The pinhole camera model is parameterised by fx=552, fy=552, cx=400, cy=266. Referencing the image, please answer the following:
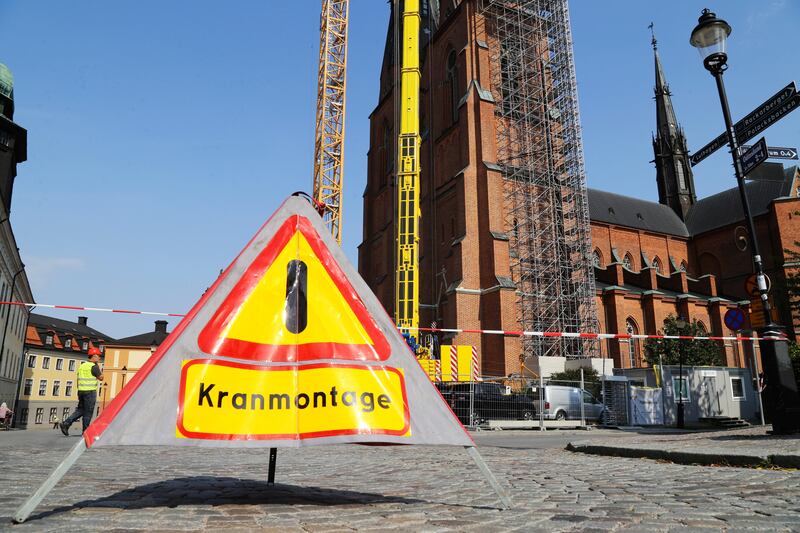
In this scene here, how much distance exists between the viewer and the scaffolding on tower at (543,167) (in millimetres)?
30281

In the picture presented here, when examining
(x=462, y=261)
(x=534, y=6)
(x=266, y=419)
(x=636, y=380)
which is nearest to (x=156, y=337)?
(x=462, y=261)

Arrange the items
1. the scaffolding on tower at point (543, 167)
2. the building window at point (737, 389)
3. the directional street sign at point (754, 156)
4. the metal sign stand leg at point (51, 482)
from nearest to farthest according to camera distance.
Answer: the metal sign stand leg at point (51, 482) < the directional street sign at point (754, 156) < the building window at point (737, 389) < the scaffolding on tower at point (543, 167)

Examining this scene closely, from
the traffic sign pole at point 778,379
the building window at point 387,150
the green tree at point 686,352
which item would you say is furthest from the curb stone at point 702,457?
the building window at point 387,150

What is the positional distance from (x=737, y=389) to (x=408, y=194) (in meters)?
16.4

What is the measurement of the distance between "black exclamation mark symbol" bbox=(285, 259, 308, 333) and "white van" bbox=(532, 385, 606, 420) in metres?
14.3

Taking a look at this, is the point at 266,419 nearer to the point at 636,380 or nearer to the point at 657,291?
the point at 636,380

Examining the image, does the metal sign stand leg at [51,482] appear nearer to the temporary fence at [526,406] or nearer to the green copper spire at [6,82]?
the temporary fence at [526,406]

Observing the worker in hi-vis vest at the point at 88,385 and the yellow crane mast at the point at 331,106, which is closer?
the worker in hi-vis vest at the point at 88,385

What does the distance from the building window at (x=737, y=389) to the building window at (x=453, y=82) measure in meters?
20.7

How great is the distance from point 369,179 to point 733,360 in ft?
94.3

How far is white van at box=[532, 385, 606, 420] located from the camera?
54.5ft

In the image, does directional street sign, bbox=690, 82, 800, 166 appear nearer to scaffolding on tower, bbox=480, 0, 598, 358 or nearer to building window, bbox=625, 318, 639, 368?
scaffolding on tower, bbox=480, 0, 598, 358

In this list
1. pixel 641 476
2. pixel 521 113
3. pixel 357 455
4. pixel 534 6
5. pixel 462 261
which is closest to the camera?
pixel 641 476

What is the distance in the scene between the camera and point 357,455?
705 centimetres
